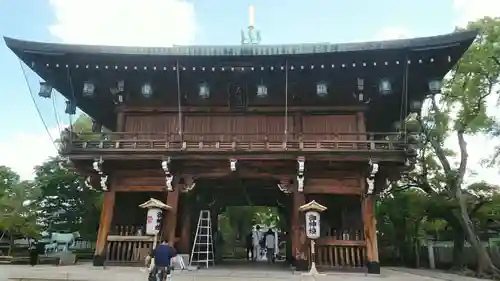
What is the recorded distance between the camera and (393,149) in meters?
13.8

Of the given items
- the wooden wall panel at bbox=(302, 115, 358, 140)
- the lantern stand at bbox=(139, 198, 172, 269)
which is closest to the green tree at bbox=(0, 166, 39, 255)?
the lantern stand at bbox=(139, 198, 172, 269)

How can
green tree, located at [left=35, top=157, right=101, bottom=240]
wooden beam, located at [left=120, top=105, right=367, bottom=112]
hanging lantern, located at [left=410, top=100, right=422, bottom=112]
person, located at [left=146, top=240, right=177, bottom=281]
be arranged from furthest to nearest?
green tree, located at [left=35, top=157, right=101, bottom=240] → hanging lantern, located at [left=410, top=100, right=422, bottom=112] → wooden beam, located at [left=120, top=105, right=367, bottom=112] → person, located at [left=146, top=240, right=177, bottom=281]

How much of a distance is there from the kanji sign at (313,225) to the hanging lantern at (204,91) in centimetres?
587

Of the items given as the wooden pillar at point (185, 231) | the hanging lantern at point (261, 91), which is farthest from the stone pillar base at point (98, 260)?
the hanging lantern at point (261, 91)

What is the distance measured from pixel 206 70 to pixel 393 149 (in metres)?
7.42

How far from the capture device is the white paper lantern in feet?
43.4

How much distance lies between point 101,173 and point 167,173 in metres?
2.65

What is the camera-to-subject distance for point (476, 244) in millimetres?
20281

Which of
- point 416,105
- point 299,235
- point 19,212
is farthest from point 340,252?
point 19,212

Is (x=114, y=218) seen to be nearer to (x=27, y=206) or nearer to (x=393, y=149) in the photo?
(x=393, y=149)

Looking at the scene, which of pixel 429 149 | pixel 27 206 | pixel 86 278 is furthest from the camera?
pixel 27 206

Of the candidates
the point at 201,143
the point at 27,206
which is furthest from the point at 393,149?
the point at 27,206

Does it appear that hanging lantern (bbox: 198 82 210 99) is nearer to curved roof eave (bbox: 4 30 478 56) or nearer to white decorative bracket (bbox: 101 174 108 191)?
curved roof eave (bbox: 4 30 478 56)

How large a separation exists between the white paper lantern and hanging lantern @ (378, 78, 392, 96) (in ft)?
29.9
